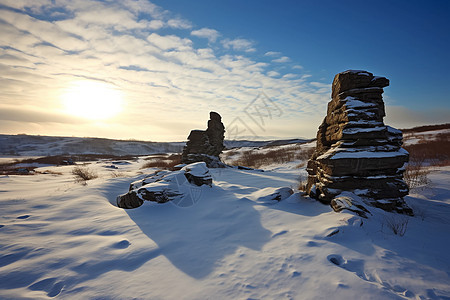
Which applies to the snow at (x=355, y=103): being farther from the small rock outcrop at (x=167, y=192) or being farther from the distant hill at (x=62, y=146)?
the distant hill at (x=62, y=146)

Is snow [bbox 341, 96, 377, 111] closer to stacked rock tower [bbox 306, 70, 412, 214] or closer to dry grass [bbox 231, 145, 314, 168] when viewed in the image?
stacked rock tower [bbox 306, 70, 412, 214]

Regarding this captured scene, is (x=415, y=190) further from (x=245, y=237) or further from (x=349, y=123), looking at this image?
(x=245, y=237)

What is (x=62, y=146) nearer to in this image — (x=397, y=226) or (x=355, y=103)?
(x=355, y=103)

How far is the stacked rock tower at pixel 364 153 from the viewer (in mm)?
5422

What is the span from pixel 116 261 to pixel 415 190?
10244 mm

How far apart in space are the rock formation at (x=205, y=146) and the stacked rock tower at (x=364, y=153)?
12039 mm

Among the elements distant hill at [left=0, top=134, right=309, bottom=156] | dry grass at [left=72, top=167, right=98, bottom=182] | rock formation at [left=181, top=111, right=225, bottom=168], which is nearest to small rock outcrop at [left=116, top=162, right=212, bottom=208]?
dry grass at [left=72, top=167, right=98, bottom=182]

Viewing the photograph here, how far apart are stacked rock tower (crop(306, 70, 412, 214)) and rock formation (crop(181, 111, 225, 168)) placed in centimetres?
1204

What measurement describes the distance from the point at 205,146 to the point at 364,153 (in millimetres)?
13457

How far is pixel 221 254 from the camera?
327cm

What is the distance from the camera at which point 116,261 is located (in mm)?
3139

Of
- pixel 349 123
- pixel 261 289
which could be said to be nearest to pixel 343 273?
pixel 261 289

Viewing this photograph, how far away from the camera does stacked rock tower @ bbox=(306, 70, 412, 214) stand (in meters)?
5.42

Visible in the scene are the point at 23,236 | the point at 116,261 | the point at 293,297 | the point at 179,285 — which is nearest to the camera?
the point at 293,297
